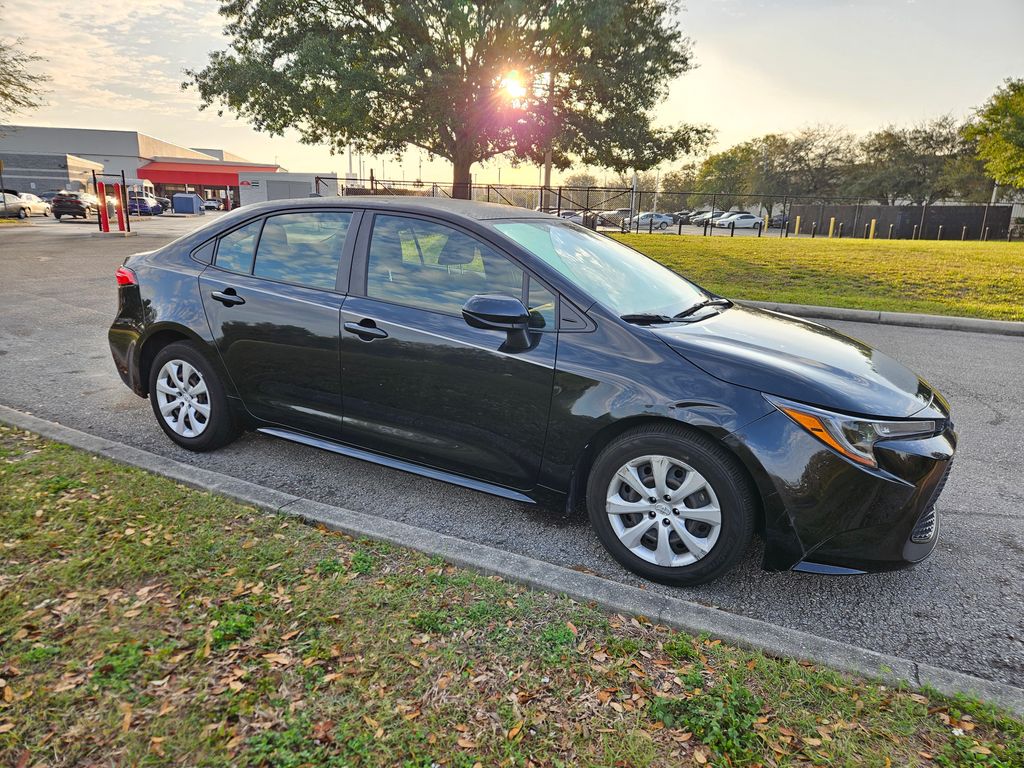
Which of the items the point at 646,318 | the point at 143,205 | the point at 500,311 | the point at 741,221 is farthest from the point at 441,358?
the point at 143,205

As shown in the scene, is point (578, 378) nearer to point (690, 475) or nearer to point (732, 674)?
point (690, 475)

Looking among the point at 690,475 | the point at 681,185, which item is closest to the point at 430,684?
the point at 690,475

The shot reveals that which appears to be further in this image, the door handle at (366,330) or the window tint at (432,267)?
the door handle at (366,330)

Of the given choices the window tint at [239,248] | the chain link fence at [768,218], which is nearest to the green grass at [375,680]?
the window tint at [239,248]

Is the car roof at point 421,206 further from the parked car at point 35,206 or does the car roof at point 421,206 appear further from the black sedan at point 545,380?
the parked car at point 35,206

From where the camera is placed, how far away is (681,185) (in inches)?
3642

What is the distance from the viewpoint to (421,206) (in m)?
3.71

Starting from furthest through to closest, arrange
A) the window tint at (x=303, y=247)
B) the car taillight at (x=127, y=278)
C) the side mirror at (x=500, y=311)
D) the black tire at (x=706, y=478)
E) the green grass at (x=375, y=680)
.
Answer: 1. the car taillight at (x=127, y=278)
2. the window tint at (x=303, y=247)
3. the side mirror at (x=500, y=311)
4. the black tire at (x=706, y=478)
5. the green grass at (x=375, y=680)

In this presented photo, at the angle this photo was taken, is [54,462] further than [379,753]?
Yes

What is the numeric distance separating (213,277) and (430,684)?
2946mm

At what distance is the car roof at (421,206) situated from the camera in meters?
3.66

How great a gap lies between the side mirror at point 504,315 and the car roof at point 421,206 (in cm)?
64

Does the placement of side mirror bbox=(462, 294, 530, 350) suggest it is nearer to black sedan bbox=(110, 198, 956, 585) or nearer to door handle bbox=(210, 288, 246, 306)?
black sedan bbox=(110, 198, 956, 585)

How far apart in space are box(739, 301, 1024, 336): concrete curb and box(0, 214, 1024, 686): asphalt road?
2063 mm
